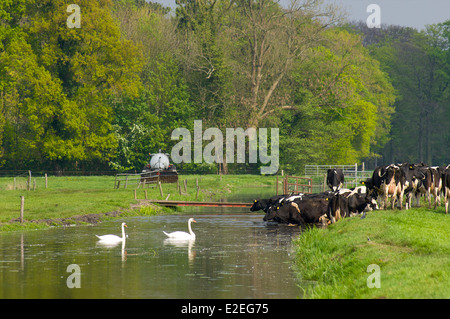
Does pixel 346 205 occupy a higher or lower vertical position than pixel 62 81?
lower

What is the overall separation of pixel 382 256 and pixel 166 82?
2611 inches

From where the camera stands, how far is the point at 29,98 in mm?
70625

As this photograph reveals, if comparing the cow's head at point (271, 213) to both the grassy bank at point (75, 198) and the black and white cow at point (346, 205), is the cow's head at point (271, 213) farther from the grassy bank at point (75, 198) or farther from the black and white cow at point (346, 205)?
the grassy bank at point (75, 198)

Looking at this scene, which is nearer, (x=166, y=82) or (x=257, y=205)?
(x=257, y=205)

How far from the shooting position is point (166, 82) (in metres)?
82.9

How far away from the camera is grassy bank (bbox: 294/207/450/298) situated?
15211mm

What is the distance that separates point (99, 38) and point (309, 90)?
2997 centimetres

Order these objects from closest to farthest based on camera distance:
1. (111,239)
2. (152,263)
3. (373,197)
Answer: (152,263) → (111,239) → (373,197)

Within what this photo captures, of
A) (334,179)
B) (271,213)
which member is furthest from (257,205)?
(334,179)

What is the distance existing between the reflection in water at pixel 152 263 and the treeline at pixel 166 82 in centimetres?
4210

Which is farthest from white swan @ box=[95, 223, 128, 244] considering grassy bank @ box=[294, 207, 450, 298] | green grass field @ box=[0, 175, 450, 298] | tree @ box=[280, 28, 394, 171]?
tree @ box=[280, 28, 394, 171]

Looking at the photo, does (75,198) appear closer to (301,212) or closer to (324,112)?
(301,212)

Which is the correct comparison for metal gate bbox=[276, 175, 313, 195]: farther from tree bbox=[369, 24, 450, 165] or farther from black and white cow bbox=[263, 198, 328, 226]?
tree bbox=[369, 24, 450, 165]

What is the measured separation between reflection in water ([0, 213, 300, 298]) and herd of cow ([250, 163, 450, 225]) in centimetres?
129
